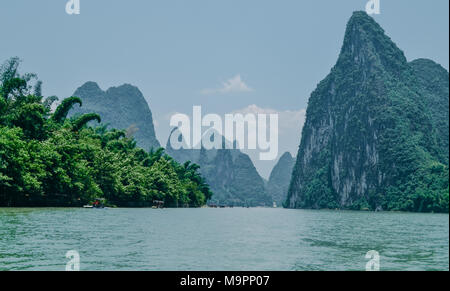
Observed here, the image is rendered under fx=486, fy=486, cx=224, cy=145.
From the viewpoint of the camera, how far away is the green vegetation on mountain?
28844 millimetres

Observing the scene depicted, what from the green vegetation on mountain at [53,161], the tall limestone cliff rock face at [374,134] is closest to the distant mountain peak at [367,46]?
the tall limestone cliff rock face at [374,134]

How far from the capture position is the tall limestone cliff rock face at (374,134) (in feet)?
330

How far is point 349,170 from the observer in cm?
12169

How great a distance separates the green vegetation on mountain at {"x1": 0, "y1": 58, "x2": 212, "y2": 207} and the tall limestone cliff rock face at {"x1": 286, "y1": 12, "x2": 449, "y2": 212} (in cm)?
5038

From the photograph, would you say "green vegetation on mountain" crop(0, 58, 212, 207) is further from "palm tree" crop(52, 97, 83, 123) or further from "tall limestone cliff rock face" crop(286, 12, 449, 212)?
"tall limestone cliff rock face" crop(286, 12, 449, 212)

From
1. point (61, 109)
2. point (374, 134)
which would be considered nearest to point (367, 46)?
point (374, 134)

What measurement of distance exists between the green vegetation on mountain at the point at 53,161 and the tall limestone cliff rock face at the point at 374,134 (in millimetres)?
50375

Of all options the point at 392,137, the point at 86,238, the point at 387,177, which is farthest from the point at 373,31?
the point at 86,238

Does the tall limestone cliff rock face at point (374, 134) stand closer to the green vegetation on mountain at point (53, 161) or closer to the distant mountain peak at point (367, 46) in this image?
the distant mountain peak at point (367, 46)

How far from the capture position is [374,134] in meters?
115

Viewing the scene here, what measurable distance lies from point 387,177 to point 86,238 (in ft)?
330

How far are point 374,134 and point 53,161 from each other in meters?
94.1

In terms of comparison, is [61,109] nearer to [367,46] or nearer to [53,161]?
[53,161]
